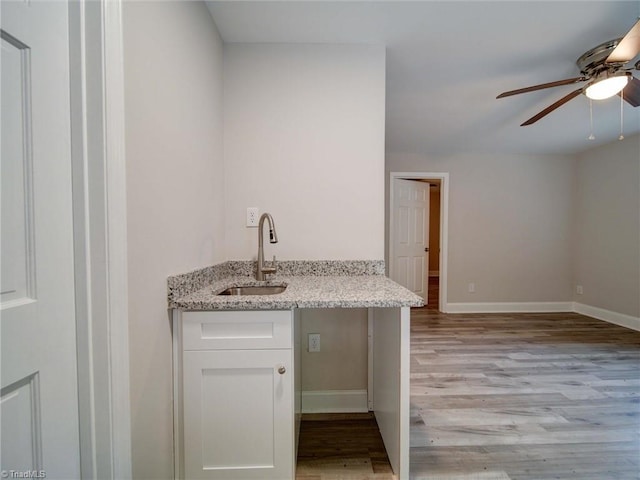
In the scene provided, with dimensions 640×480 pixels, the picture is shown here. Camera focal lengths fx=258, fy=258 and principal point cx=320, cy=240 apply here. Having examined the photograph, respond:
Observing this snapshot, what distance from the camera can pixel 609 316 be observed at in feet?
11.0

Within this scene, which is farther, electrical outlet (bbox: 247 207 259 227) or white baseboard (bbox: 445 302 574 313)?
Result: white baseboard (bbox: 445 302 574 313)

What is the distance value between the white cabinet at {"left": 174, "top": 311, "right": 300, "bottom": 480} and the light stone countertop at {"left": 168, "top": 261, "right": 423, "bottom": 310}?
0.05m

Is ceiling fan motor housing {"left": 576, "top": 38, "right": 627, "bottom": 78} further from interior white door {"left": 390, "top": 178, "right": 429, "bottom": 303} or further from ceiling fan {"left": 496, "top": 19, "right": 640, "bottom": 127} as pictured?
interior white door {"left": 390, "top": 178, "right": 429, "bottom": 303}

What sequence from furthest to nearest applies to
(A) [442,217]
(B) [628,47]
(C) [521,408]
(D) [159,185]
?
(A) [442,217]
(C) [521,408]
(B) [628,47]
(D) [159,185]

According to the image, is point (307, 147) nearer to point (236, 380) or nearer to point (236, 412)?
point (236, 380)

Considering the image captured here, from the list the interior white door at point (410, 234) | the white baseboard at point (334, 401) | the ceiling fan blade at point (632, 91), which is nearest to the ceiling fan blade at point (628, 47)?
the ceiling fan blade at point (632, 91)

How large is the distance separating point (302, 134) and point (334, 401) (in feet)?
5.51

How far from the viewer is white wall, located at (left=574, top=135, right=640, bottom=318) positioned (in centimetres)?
309

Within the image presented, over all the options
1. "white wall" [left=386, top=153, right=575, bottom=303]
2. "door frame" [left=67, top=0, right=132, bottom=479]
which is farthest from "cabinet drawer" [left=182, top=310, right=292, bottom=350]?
"white wall" [left=386, top=153, right=575, bottom=303]

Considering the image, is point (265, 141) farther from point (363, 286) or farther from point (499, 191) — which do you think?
point (499, 191)

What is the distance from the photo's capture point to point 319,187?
62.1 inches

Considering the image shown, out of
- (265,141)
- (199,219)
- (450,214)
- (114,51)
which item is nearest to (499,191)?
(450,214)

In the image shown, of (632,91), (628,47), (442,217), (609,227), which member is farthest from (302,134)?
(609,227)

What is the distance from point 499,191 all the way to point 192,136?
A: 416 cm
